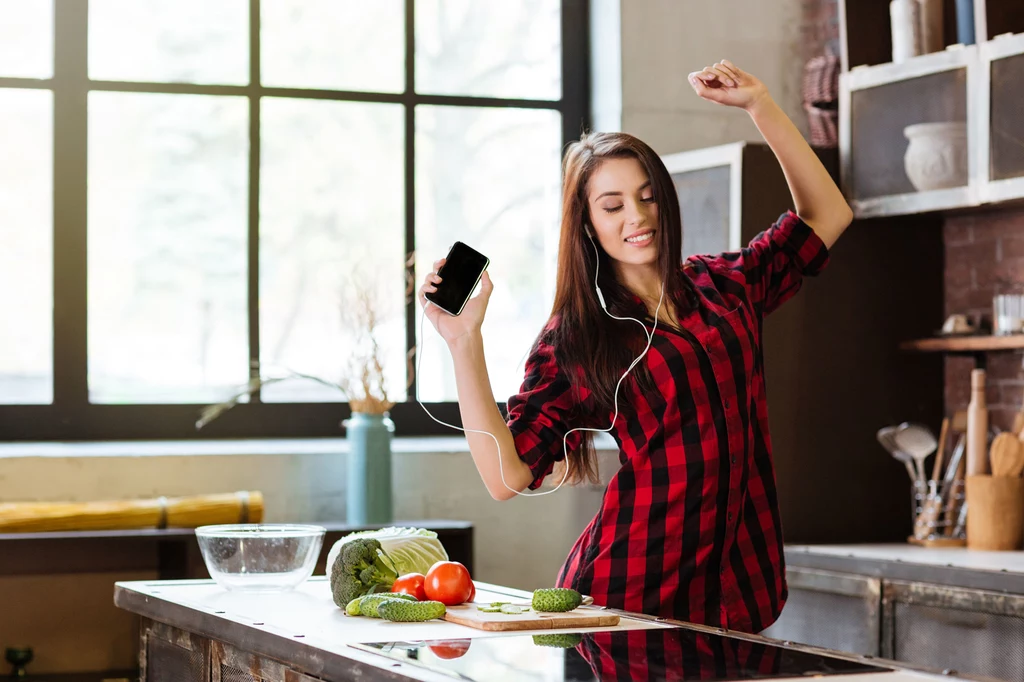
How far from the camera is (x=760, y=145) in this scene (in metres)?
4.30

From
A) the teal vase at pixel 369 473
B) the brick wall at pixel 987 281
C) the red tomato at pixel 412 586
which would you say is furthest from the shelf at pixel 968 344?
the red tomato at pixel 412 586

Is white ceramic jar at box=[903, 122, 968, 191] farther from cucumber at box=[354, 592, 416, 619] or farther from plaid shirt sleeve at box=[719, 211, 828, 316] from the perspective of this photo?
cucumber at box=[354, 592, 416, 619]

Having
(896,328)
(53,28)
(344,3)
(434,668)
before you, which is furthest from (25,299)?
(434,668)

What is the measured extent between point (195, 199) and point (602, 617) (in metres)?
3.18

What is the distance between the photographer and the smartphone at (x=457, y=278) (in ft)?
7.52

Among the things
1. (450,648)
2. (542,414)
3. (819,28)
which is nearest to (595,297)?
(542,414)

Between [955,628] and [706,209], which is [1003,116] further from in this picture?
[955,628]

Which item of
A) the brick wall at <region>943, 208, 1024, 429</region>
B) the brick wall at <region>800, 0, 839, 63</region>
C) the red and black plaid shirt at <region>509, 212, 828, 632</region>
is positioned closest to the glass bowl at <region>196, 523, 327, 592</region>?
the red and black plaid shirt at <region>509, 212, 828, 632</region>

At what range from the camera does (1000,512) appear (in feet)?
13.0

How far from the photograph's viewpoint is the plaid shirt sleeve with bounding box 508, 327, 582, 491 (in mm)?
2418

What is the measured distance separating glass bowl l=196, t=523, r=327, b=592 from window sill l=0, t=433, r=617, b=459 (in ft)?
6.17

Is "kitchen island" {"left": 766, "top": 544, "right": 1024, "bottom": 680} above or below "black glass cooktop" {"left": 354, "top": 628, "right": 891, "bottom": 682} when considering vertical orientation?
below

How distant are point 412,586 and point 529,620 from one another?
30 cm

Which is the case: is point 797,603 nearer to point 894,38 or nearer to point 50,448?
point 894,38
